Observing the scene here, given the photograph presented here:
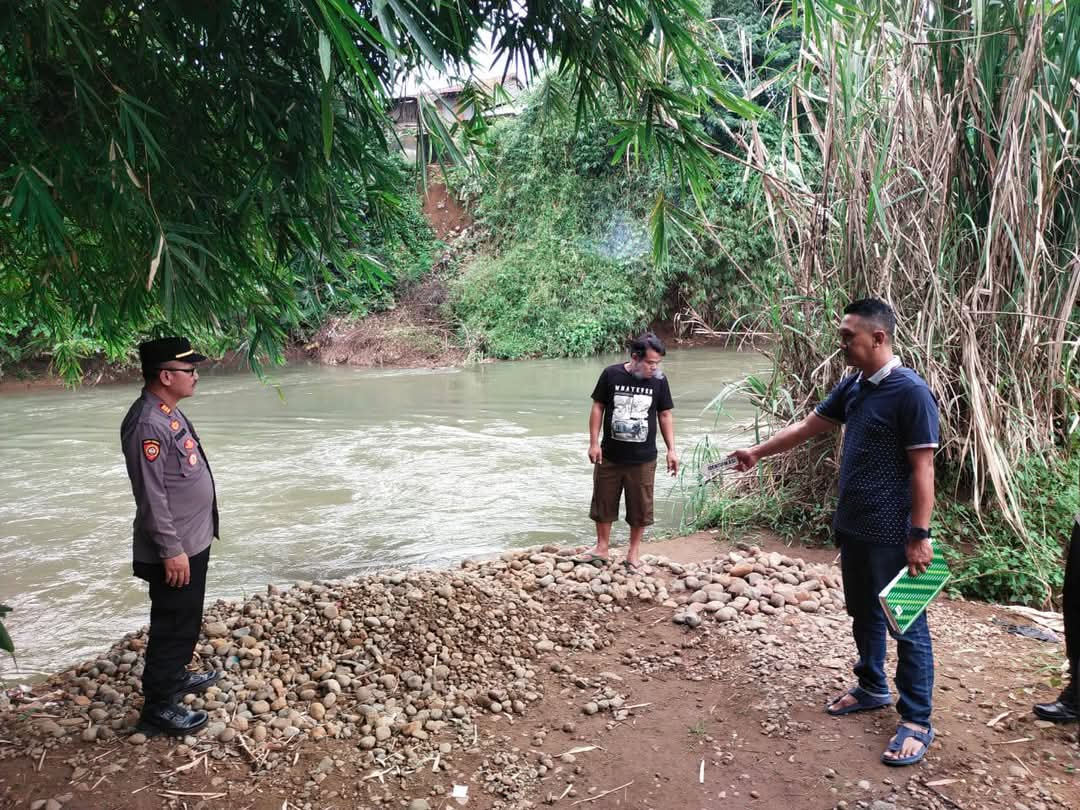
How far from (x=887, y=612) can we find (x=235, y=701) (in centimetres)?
227

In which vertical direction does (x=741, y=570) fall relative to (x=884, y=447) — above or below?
below

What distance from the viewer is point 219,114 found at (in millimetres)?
2848

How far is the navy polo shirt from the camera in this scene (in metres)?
2.54

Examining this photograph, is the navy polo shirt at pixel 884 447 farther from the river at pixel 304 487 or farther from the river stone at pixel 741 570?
the river at pixel 304 487

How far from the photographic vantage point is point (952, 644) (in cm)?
345

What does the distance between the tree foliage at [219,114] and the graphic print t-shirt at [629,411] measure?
129 centimetres

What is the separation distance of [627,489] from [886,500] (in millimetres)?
1994

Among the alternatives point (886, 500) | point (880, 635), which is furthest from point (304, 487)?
point (886, 500)

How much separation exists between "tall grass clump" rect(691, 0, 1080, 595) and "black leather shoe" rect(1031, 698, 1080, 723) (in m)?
1.42

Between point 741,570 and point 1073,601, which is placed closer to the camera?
point 1073,601

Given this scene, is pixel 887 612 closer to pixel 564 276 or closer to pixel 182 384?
pixel 182 384

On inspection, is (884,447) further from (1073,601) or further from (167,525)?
(167,525)

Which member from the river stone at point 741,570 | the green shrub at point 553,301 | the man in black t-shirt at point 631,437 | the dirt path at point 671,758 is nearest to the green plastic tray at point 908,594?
the dirt path at point 671,758

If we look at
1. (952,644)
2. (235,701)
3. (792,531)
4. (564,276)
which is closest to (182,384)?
(235,701)
